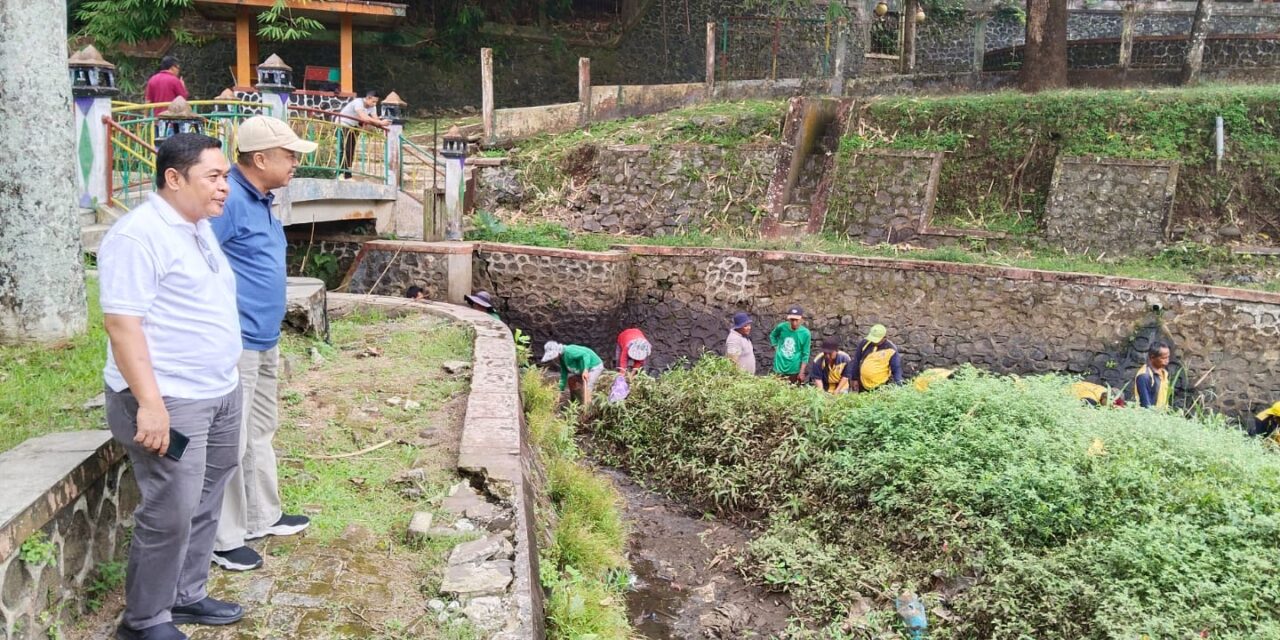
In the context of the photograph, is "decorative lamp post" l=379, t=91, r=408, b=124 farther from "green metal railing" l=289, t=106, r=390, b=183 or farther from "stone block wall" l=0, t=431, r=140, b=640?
"stone block wall" l=0, t=431, r=140, b=640

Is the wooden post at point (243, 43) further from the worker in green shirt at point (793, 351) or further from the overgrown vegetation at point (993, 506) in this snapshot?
the overgrown vegetation at point (993, 506)

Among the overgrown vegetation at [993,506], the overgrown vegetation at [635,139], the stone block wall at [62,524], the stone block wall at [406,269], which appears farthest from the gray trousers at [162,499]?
the overgrown vegetation at [635,139]

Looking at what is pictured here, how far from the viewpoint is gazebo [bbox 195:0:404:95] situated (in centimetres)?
1595

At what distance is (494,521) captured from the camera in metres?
4.80

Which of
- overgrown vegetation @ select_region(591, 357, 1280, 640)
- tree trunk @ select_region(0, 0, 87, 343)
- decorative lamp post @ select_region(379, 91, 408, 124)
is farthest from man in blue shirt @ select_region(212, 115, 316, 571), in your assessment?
decorative lamp post @ select_region(379, 91, 408, 124)

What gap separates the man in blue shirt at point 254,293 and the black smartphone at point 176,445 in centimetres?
66

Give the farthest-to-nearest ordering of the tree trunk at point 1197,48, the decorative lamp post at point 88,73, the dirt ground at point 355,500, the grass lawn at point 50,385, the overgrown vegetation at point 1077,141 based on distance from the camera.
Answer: the tree trunk at point 1197,48 → the overgrown vegetation at point 1077,141 → the decorative lamp post at point 88,73 → the grass lawn at point 50,385 → the dirt ground at point 355,500

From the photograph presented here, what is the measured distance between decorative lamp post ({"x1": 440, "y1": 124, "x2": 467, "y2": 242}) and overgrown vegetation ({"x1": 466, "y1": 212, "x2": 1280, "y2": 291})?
63 cm

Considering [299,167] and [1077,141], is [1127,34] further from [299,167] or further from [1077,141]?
[299,167]

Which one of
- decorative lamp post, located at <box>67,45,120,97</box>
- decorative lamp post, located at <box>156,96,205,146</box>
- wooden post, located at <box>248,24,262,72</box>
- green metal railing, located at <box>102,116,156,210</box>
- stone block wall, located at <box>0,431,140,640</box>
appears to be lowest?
stone block wall, located at <box>0,431,140,640</box>

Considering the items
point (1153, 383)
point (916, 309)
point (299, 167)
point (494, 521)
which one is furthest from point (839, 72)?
point (494, 521)

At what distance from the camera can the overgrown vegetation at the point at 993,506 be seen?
18.0 ft

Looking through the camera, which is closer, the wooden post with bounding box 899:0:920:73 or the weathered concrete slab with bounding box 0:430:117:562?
the weathered concrete slab with bounding box 0:430:117:562

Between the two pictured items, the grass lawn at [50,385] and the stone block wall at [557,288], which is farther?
the stone block wall at [557,288]
